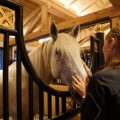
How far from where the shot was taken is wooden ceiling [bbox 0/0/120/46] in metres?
2.79

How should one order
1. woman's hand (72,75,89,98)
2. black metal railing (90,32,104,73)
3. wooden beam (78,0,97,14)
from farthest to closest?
wooden beam (78,0,97,14), black metal railing (90,32,104,73), woman's hand (72,75,89,98)

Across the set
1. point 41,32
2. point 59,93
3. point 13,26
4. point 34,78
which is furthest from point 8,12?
point 41,32

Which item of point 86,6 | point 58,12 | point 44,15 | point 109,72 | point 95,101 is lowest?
point 95,101

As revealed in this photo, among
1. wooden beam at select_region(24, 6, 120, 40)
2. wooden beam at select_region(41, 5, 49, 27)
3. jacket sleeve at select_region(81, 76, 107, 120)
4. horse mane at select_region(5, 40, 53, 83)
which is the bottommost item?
jacket sleeve at select_region(81, 76, 107, 120)

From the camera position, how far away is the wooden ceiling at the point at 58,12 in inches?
110

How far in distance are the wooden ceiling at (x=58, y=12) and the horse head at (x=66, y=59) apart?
1.33m

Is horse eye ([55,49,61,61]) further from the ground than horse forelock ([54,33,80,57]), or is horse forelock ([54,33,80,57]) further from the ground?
horse forelock ([54,33,80,57])

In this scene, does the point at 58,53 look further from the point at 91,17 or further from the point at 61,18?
the point at 61,18

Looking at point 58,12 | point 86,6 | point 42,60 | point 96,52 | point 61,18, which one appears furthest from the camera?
point 86,6

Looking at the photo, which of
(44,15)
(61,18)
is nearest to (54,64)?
(44,15)

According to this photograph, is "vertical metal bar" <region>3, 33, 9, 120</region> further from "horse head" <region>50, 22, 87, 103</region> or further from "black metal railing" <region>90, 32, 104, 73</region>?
"black metal railing" <region>90, 32, 104, 73</region>

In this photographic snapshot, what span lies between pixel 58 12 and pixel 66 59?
3138 millimetres

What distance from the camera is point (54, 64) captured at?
4.47 feet

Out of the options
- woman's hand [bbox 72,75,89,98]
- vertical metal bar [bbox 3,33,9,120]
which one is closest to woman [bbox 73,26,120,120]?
woman's hand [bbox 72,75,89,98]
